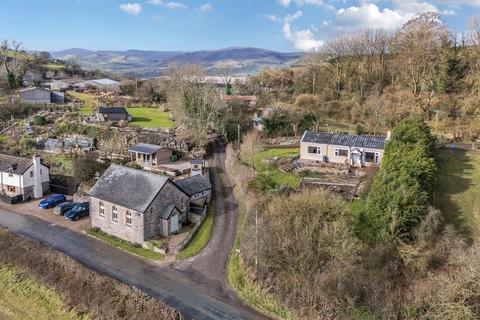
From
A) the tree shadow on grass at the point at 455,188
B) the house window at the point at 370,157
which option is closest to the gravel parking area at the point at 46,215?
the house window at the point at 370,157

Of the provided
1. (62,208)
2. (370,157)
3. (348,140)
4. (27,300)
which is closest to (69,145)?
(62,208)

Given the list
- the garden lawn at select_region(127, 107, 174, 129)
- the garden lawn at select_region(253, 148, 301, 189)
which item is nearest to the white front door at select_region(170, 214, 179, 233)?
the garden lawn at select_region(253, 148, 301, 189)

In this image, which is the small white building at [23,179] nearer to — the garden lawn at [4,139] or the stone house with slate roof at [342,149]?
the garden lawn at [4,139]

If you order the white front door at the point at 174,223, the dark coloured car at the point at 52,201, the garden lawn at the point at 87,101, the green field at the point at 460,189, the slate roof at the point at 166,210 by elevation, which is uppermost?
the garden lawn at the point at 87,101

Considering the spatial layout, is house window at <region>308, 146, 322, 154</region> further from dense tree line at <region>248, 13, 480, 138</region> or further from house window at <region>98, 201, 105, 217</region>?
house window at <region>98, 201, 105, 217</region>

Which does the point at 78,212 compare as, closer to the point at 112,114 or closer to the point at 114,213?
the point at 114,213

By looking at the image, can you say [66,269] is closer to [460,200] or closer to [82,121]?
[460,200]

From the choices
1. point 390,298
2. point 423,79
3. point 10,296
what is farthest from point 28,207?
point 423,79
